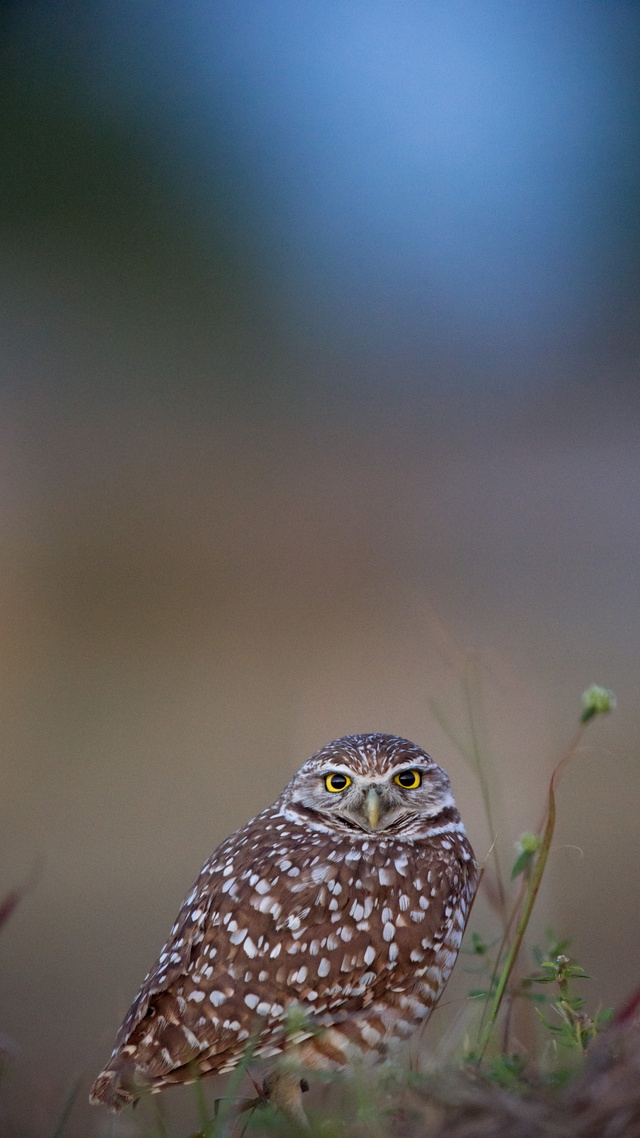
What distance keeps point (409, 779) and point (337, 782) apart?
112 millimetres

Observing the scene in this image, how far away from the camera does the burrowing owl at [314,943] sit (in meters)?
1.37

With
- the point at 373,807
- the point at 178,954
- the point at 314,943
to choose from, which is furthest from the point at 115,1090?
the point at 373,807

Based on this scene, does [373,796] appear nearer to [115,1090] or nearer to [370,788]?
[370,788]

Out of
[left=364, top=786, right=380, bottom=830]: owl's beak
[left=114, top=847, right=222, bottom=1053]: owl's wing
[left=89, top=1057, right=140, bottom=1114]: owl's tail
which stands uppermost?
[left=364, top=786, right=380, bottom=830]: owl's beak

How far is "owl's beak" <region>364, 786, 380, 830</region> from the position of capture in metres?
1.58

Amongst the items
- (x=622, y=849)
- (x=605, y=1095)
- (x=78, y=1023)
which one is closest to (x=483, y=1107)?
(x=605, y=1095)

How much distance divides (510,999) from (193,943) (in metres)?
0.51

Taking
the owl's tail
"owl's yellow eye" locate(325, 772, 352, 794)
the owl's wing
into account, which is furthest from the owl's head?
the owl's tail

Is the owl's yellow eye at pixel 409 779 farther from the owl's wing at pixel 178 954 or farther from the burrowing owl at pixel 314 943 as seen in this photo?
the owl's wing at pixel 178 954

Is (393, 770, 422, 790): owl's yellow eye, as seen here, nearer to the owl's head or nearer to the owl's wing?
the owl's head

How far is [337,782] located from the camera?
1628 mm

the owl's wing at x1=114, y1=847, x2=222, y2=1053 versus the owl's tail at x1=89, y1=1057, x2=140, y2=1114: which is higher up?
the owl's wing at x1=114, y1=847, x2=222, y2=1053

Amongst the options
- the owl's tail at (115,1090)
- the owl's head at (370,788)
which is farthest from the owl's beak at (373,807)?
the owl's tail at (115,1090)

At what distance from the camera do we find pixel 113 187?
726 cm
